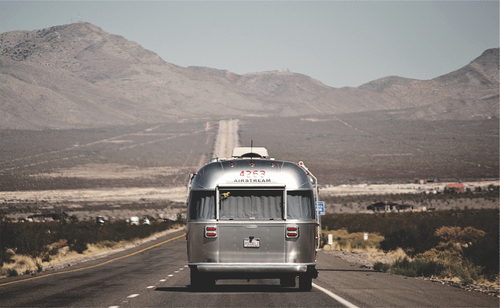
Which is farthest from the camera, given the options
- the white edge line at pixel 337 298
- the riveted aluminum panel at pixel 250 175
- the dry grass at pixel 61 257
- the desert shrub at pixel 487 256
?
the dry grass at pixel 61 257

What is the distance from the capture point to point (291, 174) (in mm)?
14547

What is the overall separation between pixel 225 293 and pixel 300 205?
2946 mm

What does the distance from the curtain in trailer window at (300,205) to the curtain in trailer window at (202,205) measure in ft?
5.51

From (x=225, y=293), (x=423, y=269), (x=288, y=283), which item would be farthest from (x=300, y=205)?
(x=423, y=269)

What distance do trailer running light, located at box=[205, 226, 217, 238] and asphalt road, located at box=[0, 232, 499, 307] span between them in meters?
1.39

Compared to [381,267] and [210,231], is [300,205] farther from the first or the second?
[381,267]

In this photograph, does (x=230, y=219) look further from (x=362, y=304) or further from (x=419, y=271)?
(x=419, y=271)

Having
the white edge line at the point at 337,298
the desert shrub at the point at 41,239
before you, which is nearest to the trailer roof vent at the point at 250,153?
the white edge line at the point at 337,298

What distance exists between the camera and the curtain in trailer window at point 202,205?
46.8 feet

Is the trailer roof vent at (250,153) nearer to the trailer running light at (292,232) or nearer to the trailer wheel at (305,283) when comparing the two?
the trailer running light at (292,232)

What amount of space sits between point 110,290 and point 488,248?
42.8ft

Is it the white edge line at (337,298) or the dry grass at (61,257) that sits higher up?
the white edge line at (337,298)

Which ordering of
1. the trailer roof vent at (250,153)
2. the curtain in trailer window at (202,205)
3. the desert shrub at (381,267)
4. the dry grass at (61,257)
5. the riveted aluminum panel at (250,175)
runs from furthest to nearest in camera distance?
the dry grass at (61,257)
the desert shrub at (381,267)
the trailer roof vent at (250,153)
the riveted aluminum panel at (250,175)
the curtain in trailer window at (202,205)

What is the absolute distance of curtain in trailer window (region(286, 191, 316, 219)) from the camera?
14.3 meters
